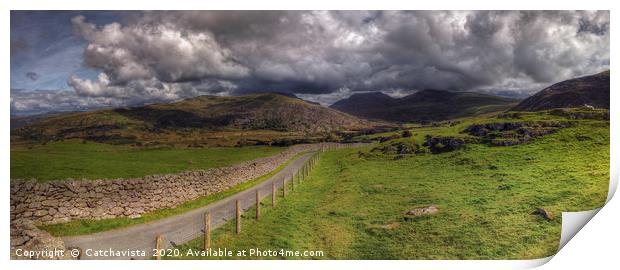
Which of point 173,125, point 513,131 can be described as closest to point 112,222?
point 173,125

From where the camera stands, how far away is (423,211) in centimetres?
1421

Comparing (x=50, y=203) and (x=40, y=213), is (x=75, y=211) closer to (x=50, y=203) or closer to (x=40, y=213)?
(x=50, y=203)

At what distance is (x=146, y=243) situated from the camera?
11.9 metres

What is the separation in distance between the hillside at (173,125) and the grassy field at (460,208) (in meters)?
11.8

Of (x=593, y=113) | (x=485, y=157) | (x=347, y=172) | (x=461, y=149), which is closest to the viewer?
(x=593, y=113)

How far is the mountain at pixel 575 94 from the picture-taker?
16752mm

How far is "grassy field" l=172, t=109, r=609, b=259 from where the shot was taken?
11992 millimetres

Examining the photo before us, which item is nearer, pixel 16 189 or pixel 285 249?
pixel 285 249

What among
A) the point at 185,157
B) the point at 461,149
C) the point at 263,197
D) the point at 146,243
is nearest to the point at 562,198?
the point at 461,149

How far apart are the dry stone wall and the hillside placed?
3.65m

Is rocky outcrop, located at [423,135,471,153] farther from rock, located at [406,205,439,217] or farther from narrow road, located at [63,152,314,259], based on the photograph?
narrow road, located at [63,152,314,259]

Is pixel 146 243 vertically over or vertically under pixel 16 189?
under
